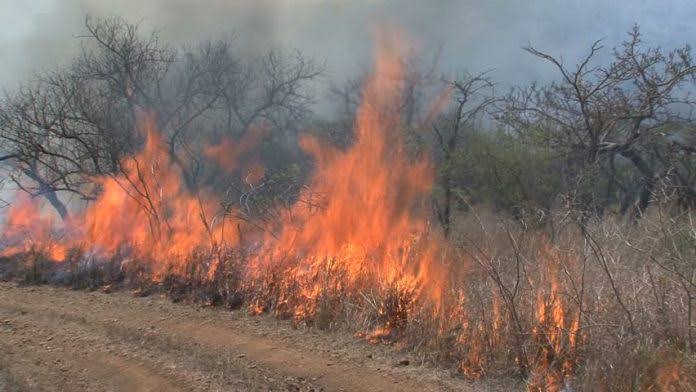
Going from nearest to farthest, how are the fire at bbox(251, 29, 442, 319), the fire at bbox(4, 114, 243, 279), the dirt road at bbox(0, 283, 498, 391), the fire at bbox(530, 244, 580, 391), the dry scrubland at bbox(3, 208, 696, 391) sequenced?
the dry scrubland at bbox(3, 208, 696, 391), the fire at bbox(530, 244, 580, 391), the dirt road at bbox(0, 283, 498, 391), the fire at bbox(251, 29, 442, 319), the fire at bbox(4, 114, 243, 279)

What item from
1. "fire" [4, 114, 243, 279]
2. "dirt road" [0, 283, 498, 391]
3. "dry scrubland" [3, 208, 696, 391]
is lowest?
"dirt road" [0, 283, 498, 391]

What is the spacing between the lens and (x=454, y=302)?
16.3ft

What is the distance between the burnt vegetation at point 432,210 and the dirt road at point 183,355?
1.00 feet

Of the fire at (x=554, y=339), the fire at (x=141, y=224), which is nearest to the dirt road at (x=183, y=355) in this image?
the fire at (x=554, y=339)

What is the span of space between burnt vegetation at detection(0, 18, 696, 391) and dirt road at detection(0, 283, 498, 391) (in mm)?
305

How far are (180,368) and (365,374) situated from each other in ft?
4.62

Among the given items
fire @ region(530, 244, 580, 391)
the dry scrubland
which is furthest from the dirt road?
fire @ region(530, 244, 580, 391)

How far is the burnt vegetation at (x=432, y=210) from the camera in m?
4.20

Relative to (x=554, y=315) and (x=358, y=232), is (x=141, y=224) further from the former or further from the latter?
(x=554, y=315)

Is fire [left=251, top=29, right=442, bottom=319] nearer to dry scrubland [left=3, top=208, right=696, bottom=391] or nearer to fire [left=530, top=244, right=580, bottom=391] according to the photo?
dry scrubland [left=3, top=208, right=696, bottom=391]

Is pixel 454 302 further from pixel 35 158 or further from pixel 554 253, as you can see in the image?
pixel 35 158

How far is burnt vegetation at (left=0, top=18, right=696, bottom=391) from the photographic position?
13.8 feet

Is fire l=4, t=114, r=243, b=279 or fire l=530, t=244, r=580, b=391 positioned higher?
fire l=4, t=114, r=243, b=279

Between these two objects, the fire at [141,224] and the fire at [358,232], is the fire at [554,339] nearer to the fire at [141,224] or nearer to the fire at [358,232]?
the fire at [358,232]
